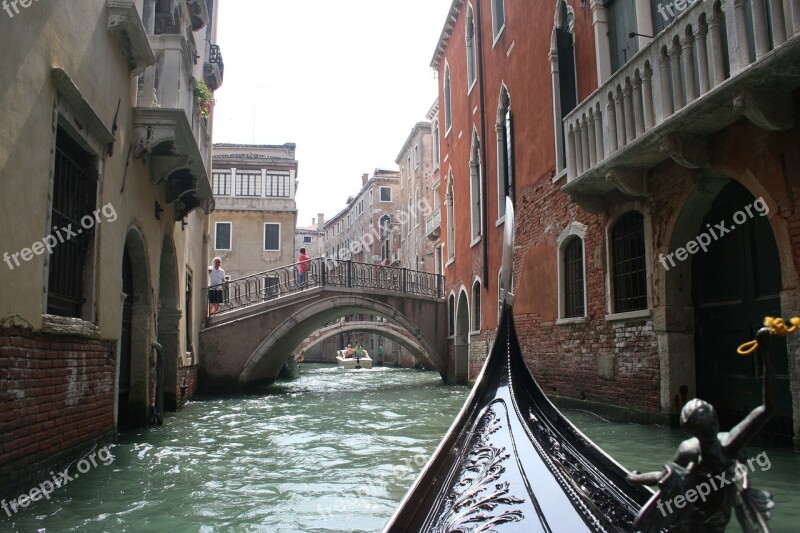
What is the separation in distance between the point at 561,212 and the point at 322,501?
4.78 meters

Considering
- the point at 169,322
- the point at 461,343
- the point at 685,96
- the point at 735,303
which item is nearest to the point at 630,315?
the point at 735,303

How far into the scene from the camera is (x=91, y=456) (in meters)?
4.42

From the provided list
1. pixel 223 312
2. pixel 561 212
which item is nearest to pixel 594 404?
pixel 561 212

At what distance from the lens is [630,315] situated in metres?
5.81

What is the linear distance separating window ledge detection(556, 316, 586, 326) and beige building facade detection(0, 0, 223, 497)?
4177 millimetres

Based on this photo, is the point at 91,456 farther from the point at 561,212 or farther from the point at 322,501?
the point at 561,212

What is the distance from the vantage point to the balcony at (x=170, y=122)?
555 cm

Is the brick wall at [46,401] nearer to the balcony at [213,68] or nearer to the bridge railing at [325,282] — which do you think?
the bridge railing at [325,282]

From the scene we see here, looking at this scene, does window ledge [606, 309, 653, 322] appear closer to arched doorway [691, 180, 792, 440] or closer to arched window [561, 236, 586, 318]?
arched doorway [691, 180, 792, 440]

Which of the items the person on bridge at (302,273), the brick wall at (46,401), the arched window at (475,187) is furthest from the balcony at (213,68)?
the brick wall at (46,401)

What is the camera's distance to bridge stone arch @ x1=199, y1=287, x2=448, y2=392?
36.0 feet

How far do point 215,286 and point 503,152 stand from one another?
5.27 m

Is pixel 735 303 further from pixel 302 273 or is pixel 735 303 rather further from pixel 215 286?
pixel 302 273

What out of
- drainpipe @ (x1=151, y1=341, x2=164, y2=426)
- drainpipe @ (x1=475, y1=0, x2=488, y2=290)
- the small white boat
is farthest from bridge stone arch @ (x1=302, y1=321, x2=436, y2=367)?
drainpipe @ (x1=151, y1=341, x2=164, y2=426)
